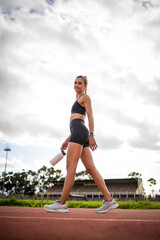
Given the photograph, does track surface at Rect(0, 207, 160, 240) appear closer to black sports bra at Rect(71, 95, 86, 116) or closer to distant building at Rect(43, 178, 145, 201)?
black sports bra at Rect(71, 95, 86, 116)

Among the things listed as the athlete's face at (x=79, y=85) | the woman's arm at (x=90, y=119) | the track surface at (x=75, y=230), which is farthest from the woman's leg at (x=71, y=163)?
the track surface at (x=75, y=230)

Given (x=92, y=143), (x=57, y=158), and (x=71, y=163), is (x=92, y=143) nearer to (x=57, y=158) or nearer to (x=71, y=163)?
(x=71, y=163)

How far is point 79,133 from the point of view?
112 inches

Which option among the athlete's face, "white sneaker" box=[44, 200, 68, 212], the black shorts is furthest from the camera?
the athlete's face

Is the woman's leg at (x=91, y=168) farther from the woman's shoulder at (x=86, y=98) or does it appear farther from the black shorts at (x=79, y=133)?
the woman's shoulder at (x=86, y=98)

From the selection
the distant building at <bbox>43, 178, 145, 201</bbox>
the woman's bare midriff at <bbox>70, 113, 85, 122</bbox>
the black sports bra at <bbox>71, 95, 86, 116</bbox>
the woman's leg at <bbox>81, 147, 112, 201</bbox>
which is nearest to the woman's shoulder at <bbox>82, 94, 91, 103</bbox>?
the black sports bra at <bbox>71, 95, 86, 116</bbox>

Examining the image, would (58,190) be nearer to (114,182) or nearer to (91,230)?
(114,182)

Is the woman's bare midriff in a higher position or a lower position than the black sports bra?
lower

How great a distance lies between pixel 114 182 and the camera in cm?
5888

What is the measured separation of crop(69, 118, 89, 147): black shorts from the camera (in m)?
2.83

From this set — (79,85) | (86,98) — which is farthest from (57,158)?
(79,85)

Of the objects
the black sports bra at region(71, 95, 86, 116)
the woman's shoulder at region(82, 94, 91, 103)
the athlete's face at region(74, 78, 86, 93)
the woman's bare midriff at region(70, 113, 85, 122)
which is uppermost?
the athlete's face at region(74, 78, 86, 93)

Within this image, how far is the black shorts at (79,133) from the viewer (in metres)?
2.83

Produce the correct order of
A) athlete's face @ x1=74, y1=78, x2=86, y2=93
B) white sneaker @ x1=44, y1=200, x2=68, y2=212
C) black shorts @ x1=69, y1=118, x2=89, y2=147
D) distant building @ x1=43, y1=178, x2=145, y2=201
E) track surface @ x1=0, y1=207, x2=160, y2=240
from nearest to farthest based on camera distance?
1. track surface @ x1=0, y1=207, x2=160, y2=240
2. white sneaker @ x1=44, y1=200, x2=68, y2=212
3. black shorts @ x1=69, y1=118, x2=89, y2=147
4. athlete's face @ x1=74, y1=78, x2=86, y2=93
5. distant building @ x1=43, y1=178, x2=145, y2=201
